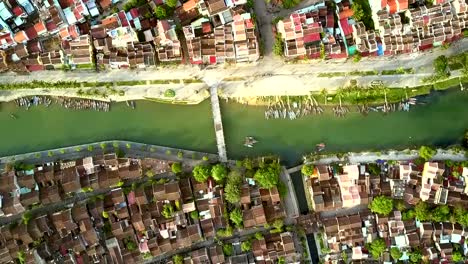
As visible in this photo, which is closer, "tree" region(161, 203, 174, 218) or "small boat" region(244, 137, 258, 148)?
"tree" region(161, 203, 174, 218)

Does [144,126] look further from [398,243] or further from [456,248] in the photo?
[456,248]

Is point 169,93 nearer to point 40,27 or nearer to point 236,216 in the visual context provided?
point 236,216

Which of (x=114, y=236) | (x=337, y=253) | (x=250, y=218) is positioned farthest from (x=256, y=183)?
(x=114, y=236)

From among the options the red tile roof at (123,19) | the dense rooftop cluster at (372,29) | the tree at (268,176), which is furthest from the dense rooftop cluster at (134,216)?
the dense rooftop cluster at (372,29)

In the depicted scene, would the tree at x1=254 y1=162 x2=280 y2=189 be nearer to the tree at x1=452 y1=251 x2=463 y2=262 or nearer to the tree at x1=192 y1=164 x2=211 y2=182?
the tree at x1=192 y1=164 x2=211 y2=182

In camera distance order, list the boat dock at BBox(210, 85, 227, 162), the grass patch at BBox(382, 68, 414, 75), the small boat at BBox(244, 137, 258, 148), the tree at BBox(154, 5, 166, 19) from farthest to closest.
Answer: the small boat at BBox(244, 137, 258, 148) → the boat dock at BBox(210, 85, 227, 162) → the grass patch at BBox(382, 68, 414, 75) → the tree at BBox(154, 5, 166, 19)

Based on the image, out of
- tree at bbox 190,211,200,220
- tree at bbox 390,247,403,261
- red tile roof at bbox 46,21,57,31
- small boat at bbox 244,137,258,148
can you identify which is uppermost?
red tile roof at bbox 46,21,57,31

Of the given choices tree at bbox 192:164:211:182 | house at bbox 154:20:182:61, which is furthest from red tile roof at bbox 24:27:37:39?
tree at bbox 192:164:211:182
